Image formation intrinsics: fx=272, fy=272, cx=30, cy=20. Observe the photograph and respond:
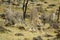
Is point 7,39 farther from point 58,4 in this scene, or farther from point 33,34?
point 58,4

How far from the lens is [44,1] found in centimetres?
2008

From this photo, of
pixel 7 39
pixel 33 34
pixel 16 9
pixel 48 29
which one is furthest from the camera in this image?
pixel 16 9

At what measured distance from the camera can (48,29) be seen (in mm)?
13898

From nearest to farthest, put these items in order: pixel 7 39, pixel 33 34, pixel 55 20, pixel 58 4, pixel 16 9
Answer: pixel 7 39 < pixel 33 34 < pixel 55 20 < pixel 16 9 < pixel 58 4

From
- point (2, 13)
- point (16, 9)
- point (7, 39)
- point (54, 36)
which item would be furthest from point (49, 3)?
point (7, 39)

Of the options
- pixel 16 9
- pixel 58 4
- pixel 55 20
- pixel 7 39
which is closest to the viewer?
pixel 7 39

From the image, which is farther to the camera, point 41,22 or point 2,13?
point 2,13

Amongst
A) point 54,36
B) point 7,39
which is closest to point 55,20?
point 54,36

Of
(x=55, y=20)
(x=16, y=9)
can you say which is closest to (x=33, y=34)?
(x=55, y=20)

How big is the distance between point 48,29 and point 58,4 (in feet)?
18.8

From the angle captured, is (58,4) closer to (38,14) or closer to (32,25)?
(38,14)

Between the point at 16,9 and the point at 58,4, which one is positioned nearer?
the point at 16,9

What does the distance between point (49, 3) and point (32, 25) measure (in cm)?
600

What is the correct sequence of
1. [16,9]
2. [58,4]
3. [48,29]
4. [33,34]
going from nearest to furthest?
[33,34] < [48,29] < [16,9] < [58,4]
